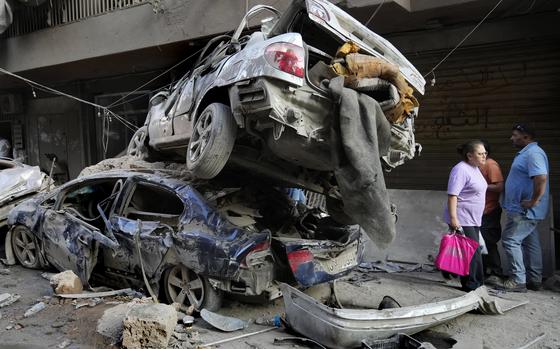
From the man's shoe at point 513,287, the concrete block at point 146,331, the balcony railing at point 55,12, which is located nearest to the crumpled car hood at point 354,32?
the concrete block at point 146,331

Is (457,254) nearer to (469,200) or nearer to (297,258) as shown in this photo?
(469,200)

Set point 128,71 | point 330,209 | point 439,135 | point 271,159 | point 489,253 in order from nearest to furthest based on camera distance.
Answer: point 271,159, point 330,209, point 489,253, point 439,135, point 128,71

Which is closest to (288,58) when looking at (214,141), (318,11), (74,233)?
(318,11)

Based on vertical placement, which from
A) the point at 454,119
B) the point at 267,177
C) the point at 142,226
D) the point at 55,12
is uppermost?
the point at 55,12

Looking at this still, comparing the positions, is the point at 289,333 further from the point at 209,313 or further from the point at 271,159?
the point at 271,159

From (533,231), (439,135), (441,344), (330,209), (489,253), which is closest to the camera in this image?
(441,344)

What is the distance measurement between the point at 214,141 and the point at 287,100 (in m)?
0.81

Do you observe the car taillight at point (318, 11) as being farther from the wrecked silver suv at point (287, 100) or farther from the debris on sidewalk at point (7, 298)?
the debris on sidewalk at point (7, 298)

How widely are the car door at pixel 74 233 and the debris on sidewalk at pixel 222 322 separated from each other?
1382 mm

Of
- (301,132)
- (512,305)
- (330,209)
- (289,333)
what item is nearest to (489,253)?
(512,305)

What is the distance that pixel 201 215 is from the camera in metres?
4.31

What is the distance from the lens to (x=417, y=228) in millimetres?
7082

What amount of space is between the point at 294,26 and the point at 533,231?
394 cm

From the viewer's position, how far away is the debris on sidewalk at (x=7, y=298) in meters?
4.82
